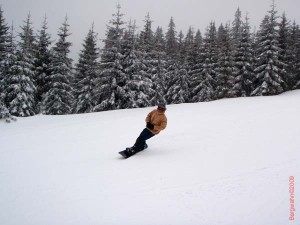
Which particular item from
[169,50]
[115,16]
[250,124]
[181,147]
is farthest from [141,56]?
[181,147]

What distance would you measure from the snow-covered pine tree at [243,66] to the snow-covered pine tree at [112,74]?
1462 cm

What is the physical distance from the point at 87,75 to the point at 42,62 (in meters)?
5.29

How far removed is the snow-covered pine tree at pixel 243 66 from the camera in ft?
112

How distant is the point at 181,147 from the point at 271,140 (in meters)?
2.74

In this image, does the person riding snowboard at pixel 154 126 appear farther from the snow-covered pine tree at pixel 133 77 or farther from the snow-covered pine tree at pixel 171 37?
the snow-covered pine tree at pixel 171 37

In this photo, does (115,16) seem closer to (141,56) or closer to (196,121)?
(141,56)

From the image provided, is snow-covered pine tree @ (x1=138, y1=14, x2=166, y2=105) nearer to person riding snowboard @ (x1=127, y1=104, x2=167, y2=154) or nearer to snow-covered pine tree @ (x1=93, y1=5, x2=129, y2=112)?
snow-covered pine tree @ (x1=93, y1=5, x2=129, y2=112)

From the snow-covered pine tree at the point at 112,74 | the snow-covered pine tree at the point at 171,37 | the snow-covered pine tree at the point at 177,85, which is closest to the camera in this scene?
the snow-covered pine tree at the point at 112,74

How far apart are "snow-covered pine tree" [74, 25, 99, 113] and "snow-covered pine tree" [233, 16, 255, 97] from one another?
55.4 feet

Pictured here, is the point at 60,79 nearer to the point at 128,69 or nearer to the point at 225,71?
the point at 128,69

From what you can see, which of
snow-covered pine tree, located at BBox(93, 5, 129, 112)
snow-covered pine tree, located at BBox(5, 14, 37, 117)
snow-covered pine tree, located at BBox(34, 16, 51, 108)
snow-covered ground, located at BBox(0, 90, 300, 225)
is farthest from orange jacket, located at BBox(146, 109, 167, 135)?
snow-covered pine tree, located at BBox(34, 16, 51, 108)

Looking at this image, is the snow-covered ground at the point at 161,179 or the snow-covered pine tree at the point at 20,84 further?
the snow-covered pine tree at the point at 20,84

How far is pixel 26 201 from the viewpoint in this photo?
5.74 meters

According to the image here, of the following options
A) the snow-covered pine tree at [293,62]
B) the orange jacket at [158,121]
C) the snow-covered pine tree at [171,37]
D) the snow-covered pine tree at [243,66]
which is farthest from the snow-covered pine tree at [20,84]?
the snow-covered pine tree at [293,62]
